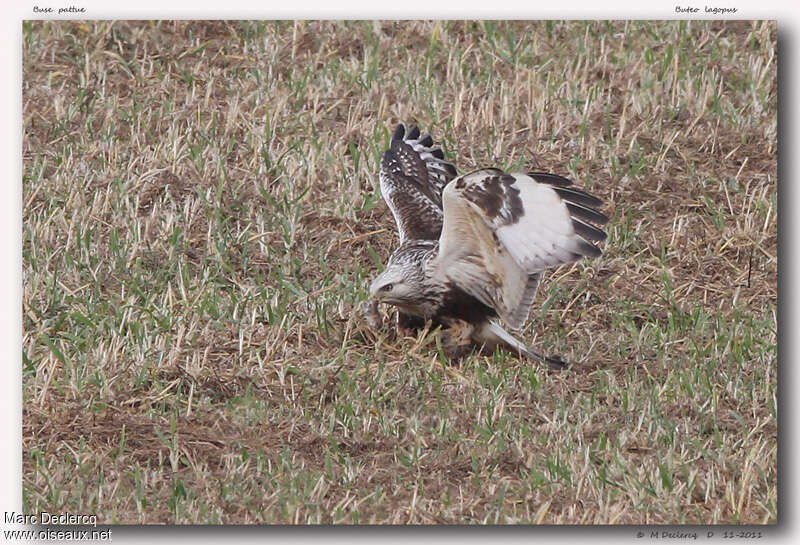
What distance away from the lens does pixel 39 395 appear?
15.1ft

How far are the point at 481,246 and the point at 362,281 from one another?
2.39 ft

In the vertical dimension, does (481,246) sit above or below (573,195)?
below

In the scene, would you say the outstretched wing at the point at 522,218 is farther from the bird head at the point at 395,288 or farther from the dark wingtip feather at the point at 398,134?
the dark wingtip feather at the point at 398,134

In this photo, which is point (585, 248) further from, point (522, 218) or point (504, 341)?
point (504, 341)

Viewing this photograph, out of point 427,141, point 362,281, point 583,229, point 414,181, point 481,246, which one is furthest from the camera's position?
point 427,141

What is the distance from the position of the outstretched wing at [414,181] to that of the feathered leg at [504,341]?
400 mm

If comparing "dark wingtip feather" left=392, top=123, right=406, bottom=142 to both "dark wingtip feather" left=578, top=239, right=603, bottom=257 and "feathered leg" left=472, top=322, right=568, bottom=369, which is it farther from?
"dark wingtip feather" left=578, top=239, right=603, bottom=257

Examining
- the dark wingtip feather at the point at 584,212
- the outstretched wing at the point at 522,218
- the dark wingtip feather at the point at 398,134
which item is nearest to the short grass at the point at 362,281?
the dark wingtip feather at the point at 398,134

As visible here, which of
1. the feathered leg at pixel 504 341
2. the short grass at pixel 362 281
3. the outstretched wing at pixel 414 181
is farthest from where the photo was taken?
the outstretched wing at pixel 414 181

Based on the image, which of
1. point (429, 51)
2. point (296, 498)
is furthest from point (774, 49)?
point (296, 498)

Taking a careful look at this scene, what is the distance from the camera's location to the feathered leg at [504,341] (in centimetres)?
485

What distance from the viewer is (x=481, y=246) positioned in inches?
185

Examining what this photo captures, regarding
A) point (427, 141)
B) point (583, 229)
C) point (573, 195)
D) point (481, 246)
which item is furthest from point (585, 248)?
point (427, 141)

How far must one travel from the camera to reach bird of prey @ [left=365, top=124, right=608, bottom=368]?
179 inches
